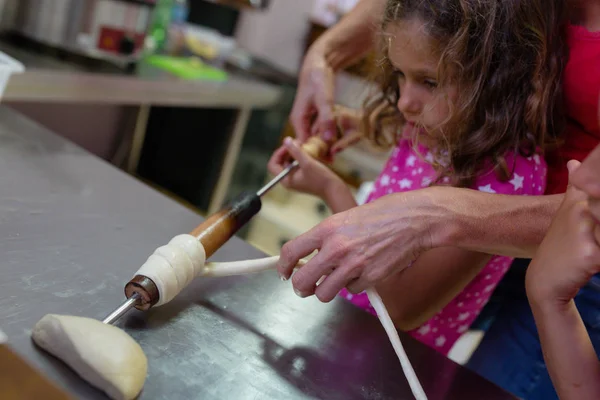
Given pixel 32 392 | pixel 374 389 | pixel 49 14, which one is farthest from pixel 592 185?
pixel 49 14

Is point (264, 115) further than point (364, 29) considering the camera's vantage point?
Yes

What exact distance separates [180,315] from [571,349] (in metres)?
0.42

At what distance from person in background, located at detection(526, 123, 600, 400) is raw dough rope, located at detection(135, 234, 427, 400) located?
0.15 meters

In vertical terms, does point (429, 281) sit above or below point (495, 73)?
below

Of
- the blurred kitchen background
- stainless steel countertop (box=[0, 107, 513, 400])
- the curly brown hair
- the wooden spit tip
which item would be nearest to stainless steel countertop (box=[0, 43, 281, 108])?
the blurred kitchen background

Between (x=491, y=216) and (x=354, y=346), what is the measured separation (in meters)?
0.23

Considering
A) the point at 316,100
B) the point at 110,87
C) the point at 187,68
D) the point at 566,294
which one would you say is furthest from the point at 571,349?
the point at 187,68

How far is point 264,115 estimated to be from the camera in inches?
82.9

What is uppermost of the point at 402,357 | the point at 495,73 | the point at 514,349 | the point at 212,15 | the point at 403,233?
the point at 495,73

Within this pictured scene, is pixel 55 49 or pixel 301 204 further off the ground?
pixel 55 49

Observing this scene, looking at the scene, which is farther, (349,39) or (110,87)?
(110,87)

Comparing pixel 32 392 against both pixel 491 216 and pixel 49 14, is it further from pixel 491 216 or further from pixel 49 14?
pixel 49 14

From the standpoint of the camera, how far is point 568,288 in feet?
1.89

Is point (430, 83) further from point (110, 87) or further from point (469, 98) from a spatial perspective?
point (110, 87)
